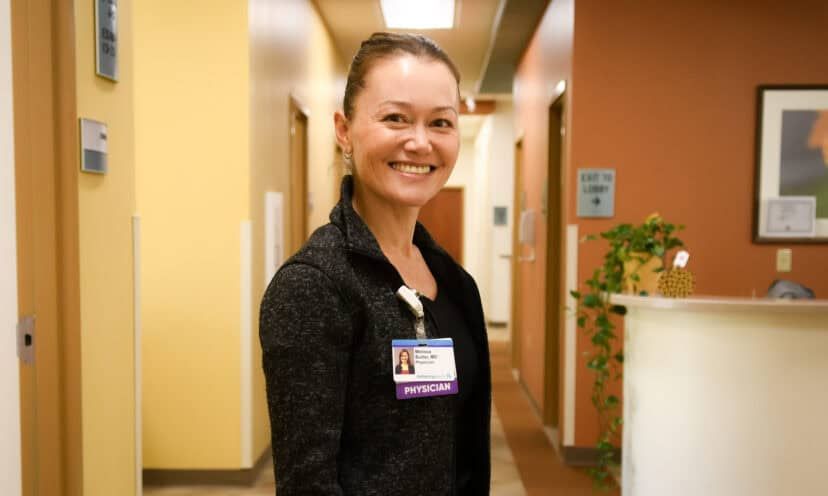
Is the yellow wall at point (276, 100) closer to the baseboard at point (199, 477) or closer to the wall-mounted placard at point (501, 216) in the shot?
the baseboard at point (199, 477)

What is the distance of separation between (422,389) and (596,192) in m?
2.96

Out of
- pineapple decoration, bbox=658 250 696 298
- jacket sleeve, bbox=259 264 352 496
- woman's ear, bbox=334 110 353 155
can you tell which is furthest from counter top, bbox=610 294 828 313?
jacket sleeve, bbox=259 264 352 496

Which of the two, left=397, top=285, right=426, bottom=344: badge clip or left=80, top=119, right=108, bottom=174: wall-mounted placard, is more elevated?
left=80, top=119, right=108, bottom=174: wall-mounted placard

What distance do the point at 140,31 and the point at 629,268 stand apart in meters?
2.57

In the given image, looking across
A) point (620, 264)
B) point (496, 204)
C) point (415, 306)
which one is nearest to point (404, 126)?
point (415, 306)

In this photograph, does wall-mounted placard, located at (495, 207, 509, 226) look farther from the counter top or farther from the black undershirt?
the black undershirt

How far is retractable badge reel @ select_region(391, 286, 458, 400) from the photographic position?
36.6 inches

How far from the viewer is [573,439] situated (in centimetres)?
381

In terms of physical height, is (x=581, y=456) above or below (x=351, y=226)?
below

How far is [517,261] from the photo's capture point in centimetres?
616

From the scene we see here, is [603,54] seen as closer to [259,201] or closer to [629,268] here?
[629,268]

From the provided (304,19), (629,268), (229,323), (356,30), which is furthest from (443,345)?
(356,30)

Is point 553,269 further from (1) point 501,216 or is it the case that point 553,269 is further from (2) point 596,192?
(1) point 501,216

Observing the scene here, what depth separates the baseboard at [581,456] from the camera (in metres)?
3.81
